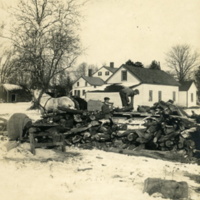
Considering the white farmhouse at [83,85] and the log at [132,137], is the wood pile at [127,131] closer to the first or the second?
the log at [132,137]

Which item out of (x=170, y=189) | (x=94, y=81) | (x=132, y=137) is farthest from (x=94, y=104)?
(x=170, y=189)

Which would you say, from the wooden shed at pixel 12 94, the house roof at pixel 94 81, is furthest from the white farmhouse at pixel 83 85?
the wooden shed at pixel 12 94

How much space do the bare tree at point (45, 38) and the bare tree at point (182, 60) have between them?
1.76m

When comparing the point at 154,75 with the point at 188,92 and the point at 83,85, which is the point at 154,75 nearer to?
the point at 188,92

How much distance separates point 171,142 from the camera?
19.6ft

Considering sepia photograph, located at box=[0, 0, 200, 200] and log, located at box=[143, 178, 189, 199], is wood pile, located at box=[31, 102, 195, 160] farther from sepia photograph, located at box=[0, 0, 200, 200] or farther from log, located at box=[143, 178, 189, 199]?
log, located at box=[143, 178, 189, 199]

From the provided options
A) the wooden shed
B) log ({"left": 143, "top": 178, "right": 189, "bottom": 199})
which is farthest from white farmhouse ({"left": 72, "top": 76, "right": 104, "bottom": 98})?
log ({"left": 143, "top": 178, "right": 189, "bottom": 199})

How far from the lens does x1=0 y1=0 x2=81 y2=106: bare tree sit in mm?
5832

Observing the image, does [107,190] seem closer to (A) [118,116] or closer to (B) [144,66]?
(B) [144,66]

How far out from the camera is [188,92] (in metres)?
5.46

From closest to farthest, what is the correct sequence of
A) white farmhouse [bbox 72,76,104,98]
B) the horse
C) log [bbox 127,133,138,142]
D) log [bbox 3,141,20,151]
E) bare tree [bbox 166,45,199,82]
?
bare tree [bbox 166,45,199,82], log [bbox 3,141,20,151], log [bbox 127,133,138,142], white farmhouse [bbox 72,76,104,98], the horse

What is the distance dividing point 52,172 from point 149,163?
1610 millimetres

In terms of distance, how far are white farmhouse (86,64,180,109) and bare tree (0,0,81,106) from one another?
3.38 ft

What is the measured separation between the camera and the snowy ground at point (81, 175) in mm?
4289
